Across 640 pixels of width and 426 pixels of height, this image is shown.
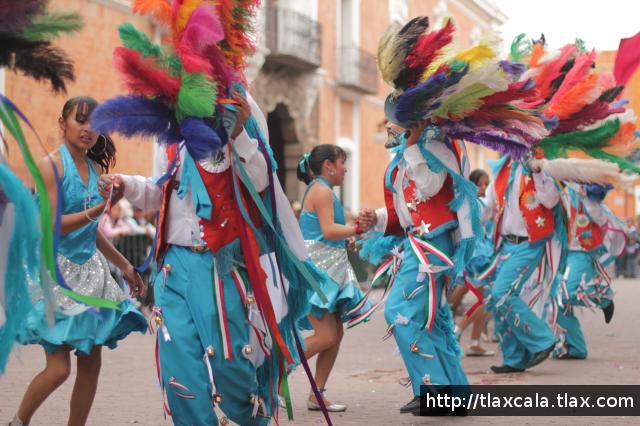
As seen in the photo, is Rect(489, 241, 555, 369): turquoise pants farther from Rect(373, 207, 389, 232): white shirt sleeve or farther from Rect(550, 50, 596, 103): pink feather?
Rect(373, 207, 389, 232): white shirt sleeve

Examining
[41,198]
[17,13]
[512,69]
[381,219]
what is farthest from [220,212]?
[512,69]

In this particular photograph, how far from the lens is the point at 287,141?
955 inches

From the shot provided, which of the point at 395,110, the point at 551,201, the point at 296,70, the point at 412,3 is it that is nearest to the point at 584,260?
the point at 551,201

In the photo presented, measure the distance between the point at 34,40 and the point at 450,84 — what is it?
294cm

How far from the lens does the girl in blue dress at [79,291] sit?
464cm

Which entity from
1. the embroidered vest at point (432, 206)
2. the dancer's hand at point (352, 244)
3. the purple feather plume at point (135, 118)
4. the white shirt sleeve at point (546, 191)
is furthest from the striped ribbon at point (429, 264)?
the white shirt sleeve at point (546, 191)

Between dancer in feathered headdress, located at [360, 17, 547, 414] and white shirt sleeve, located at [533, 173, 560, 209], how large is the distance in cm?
197

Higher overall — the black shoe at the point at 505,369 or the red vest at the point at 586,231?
the red vest at the point at 586,231

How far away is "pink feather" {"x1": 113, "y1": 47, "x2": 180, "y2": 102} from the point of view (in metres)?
4.14

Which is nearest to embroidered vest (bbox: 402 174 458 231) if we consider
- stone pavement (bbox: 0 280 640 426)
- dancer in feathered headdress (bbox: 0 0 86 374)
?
stone pavement (bbox: 0 280 640 426)

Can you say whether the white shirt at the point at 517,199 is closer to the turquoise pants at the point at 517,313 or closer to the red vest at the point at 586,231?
the turquoise pants at the point at 517,313

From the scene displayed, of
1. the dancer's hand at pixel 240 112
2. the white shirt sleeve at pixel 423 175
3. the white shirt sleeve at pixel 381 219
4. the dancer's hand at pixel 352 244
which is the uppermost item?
the dancer's hand at pixel 240 112

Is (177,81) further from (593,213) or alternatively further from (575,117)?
(593,213)

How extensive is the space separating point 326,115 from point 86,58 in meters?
9.88
